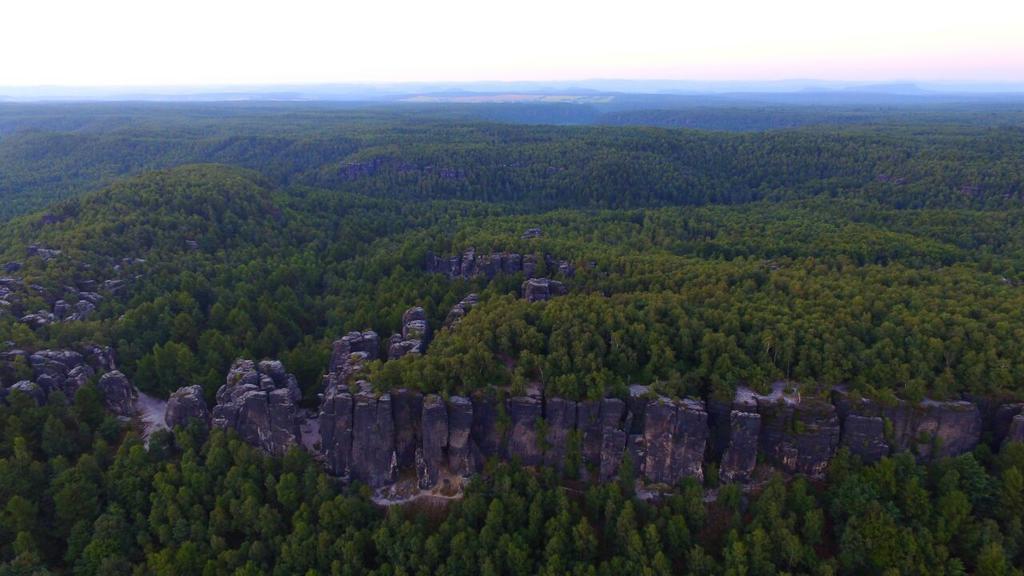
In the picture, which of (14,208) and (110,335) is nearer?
(110,335)

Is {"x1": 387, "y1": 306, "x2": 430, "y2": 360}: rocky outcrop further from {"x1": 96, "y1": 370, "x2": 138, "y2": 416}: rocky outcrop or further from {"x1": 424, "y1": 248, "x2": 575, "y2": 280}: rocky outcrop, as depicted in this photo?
{"x1": 96, "y1": 370, "x2": 138, "y2": 416}: rocky outcrop

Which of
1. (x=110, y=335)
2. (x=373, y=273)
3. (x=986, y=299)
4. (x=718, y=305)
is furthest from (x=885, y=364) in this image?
(x=110, y=335)

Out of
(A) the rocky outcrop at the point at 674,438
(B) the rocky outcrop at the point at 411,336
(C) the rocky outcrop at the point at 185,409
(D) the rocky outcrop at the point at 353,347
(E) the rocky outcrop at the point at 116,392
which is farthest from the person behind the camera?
(D) the rocky outcrop at the point at 353,347

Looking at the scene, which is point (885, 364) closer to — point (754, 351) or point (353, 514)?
point (754, 351)

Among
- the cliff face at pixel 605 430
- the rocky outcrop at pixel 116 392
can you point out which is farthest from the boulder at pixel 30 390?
the cliff face at pixel 605 430

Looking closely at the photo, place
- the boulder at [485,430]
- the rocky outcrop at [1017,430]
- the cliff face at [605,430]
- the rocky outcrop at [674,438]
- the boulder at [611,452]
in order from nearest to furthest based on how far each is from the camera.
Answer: the rocky outcrop at [1017,430] < the cliff face at [605,430] < the rocky outcrop at [674,438] < the boulder at [611,452] < the boulder at [485,430]

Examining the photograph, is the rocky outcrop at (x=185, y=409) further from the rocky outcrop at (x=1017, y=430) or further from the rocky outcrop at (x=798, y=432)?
the rocky outcrop at (x=1017, y=430)

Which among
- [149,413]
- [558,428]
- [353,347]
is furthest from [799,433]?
[149,413]
